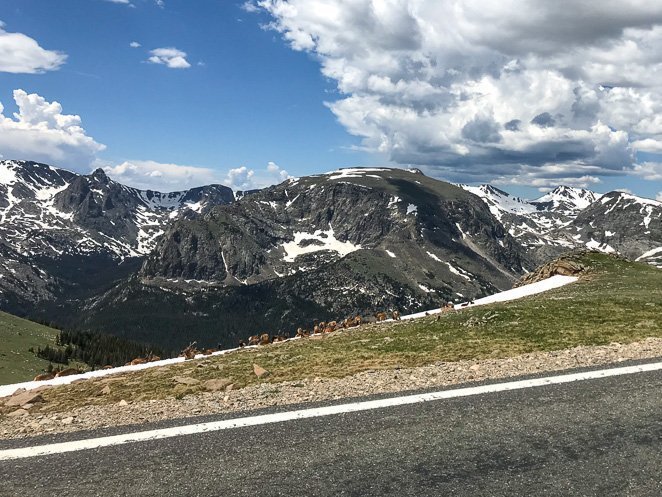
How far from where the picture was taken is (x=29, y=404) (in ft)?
56.9

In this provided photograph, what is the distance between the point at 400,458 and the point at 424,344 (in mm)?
14013

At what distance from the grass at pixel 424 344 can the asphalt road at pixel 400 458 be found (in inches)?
233

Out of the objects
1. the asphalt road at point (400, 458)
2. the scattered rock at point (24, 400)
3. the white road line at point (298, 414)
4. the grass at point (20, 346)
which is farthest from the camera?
the grass at point (20, 346)

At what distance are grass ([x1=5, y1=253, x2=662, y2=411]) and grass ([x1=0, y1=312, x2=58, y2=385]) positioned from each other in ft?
340

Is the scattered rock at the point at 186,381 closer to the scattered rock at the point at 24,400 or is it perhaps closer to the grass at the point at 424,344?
the grass at the point at 424,344

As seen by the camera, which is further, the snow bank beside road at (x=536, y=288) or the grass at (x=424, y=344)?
the snow bank beside road at (x=536, y=288)

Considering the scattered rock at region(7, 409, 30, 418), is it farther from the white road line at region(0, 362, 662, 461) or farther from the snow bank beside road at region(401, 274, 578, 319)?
the snow bank beside road at region(401, 274, 578, 319)

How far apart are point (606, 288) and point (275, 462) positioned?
42.9 metres

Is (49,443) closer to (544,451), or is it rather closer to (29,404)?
(29,404)

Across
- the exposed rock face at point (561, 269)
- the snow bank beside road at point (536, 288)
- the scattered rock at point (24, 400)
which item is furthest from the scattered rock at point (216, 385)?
the exposed rock face at point (561, 269)

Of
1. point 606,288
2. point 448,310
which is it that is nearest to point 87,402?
point 448,310

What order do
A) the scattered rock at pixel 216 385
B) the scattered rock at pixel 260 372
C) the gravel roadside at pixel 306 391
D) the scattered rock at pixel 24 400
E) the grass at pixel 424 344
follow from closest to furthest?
1. the gravel roadside at pixel 306 391
2. the scattered rock at pixel 216 385
3. the scattered rock at pixel 24 400
4. the grass at pixel 424 344
5. the scattered rock at pixel 260 372

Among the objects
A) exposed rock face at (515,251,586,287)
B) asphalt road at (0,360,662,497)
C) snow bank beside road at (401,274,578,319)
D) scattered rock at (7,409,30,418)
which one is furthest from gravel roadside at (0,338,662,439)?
exposed rock face at (515,251,586,287)

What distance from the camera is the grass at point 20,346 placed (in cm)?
11338
